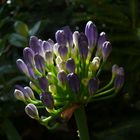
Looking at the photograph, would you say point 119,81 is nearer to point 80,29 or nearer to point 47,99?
point 47,99

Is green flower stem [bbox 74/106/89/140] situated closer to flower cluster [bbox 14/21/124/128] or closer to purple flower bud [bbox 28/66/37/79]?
flower cluster [bbox 14/21/124/128]

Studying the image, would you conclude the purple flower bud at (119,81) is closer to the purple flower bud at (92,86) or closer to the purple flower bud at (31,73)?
the purple flower bud at (92,86)

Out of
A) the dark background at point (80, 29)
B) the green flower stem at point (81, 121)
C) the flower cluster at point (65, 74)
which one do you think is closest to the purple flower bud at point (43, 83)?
the flower cluster at point (65, 74)

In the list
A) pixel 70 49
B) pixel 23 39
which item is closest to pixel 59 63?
pixel 70 49

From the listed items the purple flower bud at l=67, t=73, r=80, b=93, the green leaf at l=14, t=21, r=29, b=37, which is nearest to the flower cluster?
the purple flower bud at l=67, t=73, r=80, b=93

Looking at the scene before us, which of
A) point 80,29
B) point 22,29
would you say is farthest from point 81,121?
point 80,29

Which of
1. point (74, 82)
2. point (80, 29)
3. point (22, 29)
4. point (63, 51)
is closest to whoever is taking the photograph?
point (74, 82)
